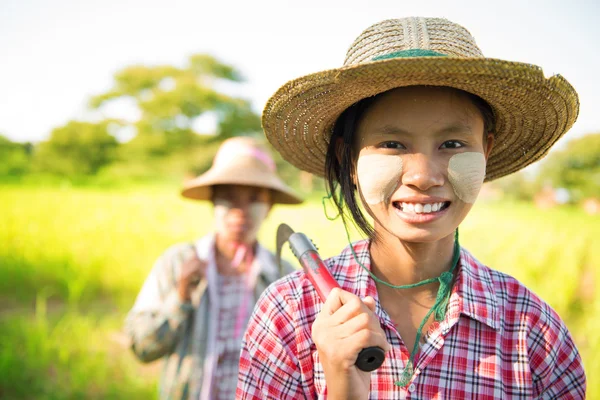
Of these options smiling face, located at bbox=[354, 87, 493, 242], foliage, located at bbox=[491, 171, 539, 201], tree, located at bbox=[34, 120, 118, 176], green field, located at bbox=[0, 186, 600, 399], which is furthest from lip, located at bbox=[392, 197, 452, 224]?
tree, located at bbox=[34, 120, 118, 176]

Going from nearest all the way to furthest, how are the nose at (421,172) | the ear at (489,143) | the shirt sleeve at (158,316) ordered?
the nose at (421,172) → the ear at (489,143) → the shirt sleeve at (158,316)

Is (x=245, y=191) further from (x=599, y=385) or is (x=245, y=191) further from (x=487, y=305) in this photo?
(x=599, y=385)

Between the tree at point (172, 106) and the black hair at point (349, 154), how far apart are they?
75.7 feet

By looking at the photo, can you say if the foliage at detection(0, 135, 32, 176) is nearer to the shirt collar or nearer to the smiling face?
the shirt collar

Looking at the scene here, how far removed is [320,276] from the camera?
1.27 m

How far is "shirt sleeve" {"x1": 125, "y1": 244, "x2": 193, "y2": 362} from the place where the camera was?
259 cm

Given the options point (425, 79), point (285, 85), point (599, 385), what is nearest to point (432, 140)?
point (425, 79)

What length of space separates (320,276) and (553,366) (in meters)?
0.67

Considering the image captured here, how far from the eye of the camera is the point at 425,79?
1.21 meters

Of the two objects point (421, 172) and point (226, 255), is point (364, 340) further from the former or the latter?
point (226, 255)

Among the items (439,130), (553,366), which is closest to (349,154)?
(439,130)

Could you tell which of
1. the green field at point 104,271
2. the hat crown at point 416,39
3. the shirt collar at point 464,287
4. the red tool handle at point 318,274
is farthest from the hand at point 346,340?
the green field at point 104,271

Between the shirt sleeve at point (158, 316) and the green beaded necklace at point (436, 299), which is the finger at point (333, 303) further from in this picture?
the shirt sleeve at point (158, 316)

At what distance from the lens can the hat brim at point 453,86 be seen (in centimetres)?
113
